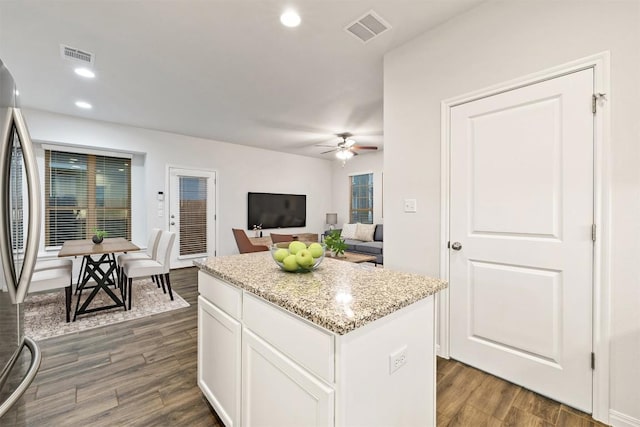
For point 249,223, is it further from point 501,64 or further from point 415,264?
point 501,64

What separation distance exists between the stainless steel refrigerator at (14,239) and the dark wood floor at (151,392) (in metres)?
0.19

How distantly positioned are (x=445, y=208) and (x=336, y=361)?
5.59 ft

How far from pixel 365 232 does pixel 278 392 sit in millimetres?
5420

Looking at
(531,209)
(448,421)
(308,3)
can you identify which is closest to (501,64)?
(531,209)

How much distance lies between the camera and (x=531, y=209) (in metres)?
1.79

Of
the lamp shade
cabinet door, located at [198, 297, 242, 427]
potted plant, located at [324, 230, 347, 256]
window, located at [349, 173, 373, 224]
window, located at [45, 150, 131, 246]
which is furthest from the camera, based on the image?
the lamp shade

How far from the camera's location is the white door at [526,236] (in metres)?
1.61

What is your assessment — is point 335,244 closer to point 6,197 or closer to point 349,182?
point 6,197

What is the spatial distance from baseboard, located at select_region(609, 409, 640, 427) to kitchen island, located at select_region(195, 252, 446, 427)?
42.7 inches

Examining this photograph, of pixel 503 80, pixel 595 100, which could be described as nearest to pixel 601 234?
pixel 595 100

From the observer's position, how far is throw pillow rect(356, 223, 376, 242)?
6.27 m

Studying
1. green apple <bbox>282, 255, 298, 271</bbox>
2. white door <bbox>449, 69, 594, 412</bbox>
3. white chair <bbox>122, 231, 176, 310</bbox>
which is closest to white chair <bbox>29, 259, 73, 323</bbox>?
white chair <bbox>122, 231, 176, 310</bbox>

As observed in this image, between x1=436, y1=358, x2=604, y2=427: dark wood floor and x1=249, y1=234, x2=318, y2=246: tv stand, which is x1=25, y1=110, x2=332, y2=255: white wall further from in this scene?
x1=436, y1=358, x2=604, y2=427: dark wood floor

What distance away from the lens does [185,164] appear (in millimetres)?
5434
